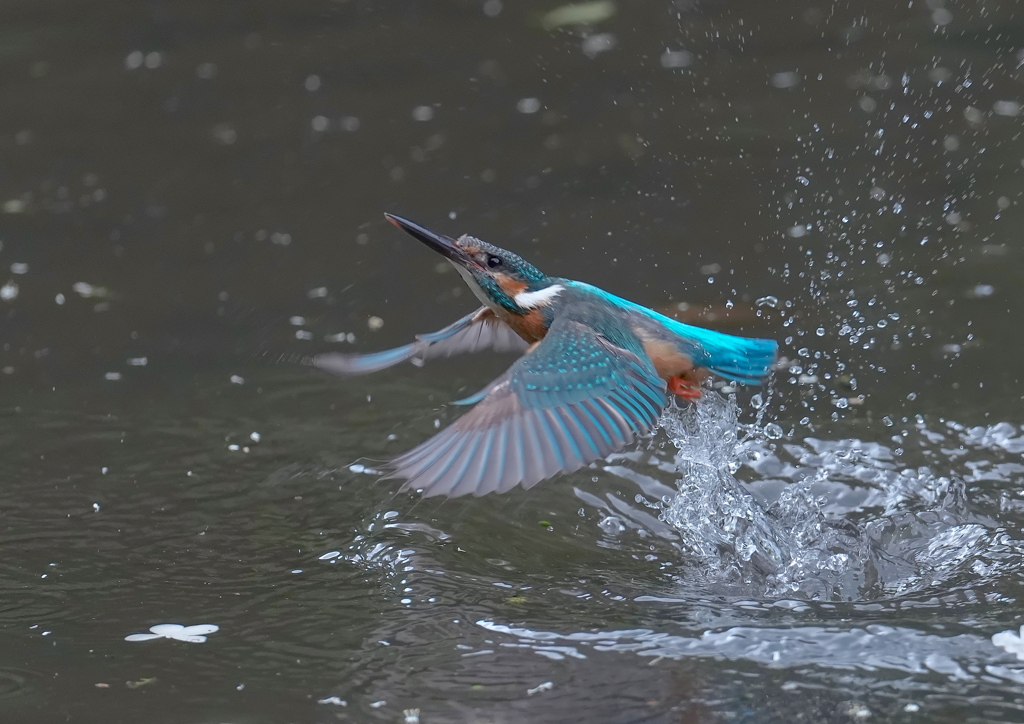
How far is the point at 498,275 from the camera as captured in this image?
3449 millimetres

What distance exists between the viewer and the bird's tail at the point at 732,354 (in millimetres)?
3430

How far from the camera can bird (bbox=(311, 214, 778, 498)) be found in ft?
9.18

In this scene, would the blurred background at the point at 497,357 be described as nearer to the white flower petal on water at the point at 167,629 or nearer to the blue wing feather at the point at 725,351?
the white flower petal on water at the point at 167,629

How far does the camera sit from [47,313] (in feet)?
16.3

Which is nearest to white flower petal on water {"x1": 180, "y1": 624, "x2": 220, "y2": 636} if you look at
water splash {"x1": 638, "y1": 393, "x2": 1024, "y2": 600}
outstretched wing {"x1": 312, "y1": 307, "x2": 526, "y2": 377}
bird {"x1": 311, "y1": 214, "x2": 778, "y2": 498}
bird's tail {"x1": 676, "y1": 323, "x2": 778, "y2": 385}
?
bird {"x1": 311, "y1": 214, "x2": 778, "y2": 498}

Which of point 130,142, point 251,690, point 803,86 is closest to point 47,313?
point 130,142

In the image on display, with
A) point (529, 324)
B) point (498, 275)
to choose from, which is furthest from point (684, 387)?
point (498, 275)

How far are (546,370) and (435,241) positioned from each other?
54 centimetres

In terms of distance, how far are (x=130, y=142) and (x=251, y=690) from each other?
13.4 feet

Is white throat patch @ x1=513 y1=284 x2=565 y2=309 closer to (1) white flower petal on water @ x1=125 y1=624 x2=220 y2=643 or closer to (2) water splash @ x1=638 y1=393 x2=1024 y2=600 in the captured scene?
(2) water splash @ x1=638 y1=393 x2=1024 y2=600

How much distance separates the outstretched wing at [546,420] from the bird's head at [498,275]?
0.18 metres

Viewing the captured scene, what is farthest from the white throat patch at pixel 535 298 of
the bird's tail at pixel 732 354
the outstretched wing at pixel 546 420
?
the bird's tail at pixel 732 354

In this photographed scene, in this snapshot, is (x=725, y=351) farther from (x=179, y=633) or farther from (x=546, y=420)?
(x=179, y=633)

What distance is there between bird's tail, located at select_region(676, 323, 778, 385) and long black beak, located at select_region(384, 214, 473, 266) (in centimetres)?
69
